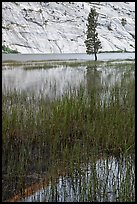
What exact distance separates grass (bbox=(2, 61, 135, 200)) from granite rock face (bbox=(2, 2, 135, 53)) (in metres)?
44.6

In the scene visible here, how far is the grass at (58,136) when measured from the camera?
383 centimetres

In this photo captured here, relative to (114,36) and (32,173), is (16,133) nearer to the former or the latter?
(32,173)

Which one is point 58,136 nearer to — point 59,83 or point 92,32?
point 59,83

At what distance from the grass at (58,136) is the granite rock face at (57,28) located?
4458cm

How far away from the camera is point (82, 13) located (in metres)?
60.3

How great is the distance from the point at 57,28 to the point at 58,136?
178ft

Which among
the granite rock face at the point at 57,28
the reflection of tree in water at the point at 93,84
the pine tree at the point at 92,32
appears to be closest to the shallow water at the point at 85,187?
the reflection of tree in water at the point at 93,84

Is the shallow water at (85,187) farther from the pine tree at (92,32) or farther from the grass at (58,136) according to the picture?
the pine tree at (92,32)

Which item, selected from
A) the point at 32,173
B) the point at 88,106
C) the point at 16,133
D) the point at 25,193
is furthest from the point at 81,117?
the point at 25,193

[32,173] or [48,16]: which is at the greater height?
[48,16]

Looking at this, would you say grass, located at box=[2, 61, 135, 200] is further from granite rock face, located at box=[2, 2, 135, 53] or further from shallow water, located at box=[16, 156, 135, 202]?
granite rock face, located at box=[2, 2, 135, 53]

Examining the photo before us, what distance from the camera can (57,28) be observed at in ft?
188

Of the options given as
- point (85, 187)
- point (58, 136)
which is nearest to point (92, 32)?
point (58, 136)

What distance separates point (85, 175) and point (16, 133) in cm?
129
